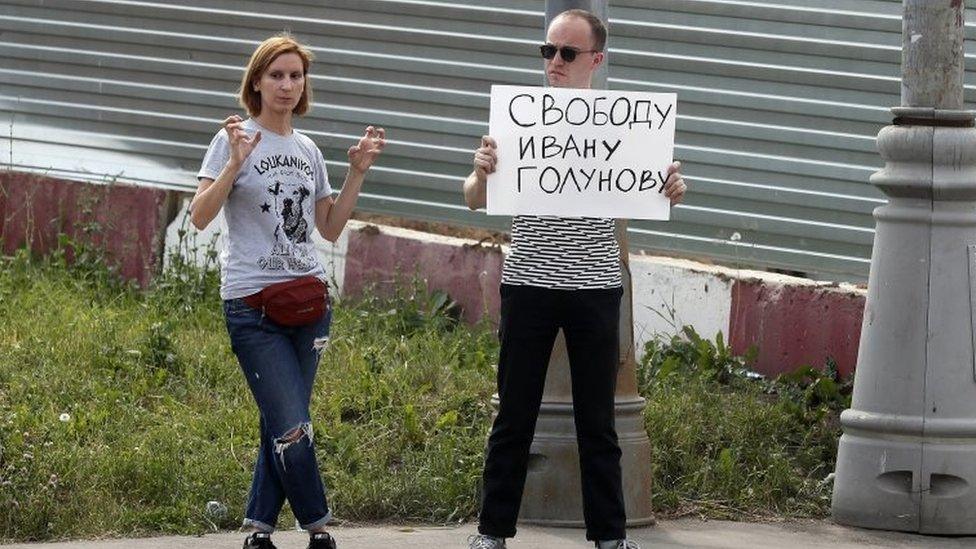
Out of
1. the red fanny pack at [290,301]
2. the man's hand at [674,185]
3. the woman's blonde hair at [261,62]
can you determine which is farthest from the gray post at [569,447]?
the red fanny pack at [290,301]

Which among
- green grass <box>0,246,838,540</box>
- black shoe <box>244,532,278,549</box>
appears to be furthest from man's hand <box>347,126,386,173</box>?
green grass <box>0,246,838,540</box>

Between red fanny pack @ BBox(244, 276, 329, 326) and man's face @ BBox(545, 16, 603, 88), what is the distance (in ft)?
3.46

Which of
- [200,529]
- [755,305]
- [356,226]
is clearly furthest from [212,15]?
[200,529]

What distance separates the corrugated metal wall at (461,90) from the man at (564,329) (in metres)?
3.20

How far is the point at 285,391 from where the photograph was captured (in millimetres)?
5828

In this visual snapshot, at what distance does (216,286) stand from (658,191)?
4.33 meters

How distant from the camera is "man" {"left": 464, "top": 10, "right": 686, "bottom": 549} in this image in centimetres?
587

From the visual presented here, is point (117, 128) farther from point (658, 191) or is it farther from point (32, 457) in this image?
point (658, 191)

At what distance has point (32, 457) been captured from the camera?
687 cm

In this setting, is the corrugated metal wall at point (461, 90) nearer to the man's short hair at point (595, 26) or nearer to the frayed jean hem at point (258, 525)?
the man's short hair at point (595, 26)

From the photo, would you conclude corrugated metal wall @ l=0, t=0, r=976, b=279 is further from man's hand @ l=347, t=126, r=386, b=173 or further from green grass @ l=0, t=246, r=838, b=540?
man's hand @ l=347, t=126, r=386, b=173

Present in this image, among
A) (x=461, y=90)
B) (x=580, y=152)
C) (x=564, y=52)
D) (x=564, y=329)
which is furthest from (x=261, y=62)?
(x=461, y=90)

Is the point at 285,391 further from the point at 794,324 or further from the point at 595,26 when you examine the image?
the point at 794,324

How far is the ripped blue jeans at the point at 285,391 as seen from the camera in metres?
5.82
